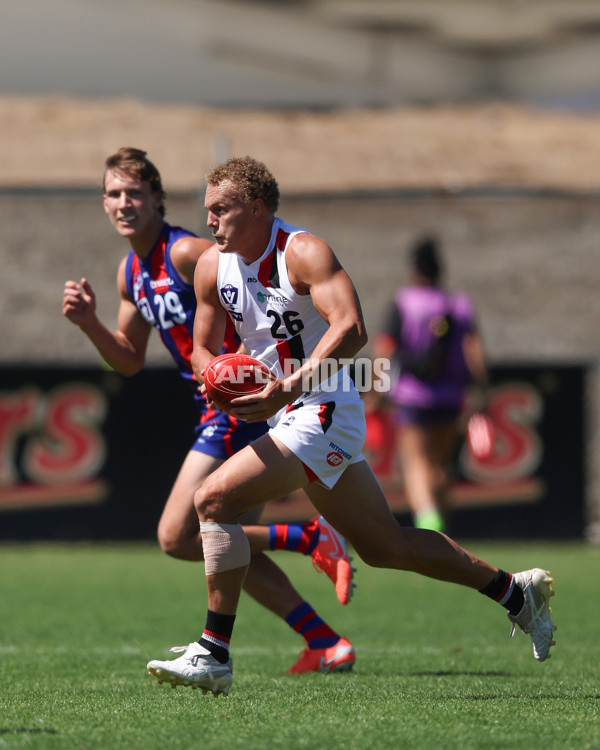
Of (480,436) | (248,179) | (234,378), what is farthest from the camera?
(480,436)

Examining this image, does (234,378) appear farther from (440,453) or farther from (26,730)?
(440,453)

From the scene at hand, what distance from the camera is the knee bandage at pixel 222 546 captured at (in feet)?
16.4

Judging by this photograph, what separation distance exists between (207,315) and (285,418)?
1.95 ft

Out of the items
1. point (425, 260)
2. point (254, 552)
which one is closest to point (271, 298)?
point (254, 552)

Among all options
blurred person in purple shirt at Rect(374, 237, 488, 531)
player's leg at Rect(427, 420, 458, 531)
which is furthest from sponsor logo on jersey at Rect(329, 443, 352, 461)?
player's leg at Rect(427, 420, 458, 531)

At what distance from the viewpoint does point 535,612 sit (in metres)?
5.41

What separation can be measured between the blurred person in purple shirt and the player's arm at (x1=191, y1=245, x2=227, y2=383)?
4824 millimetres

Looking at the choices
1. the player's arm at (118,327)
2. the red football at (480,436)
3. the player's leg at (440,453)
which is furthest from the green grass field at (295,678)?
the player's arm at (118,327)

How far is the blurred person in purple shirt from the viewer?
10.2 m

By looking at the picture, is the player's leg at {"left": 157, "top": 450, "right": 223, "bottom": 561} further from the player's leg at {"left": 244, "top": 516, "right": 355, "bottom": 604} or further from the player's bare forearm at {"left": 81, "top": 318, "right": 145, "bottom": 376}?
the player's bare forearm at {"left": 81, "top": 318, "right": 145, "bottom": 376}

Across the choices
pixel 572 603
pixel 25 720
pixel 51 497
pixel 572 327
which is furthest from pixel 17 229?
pixel 25 720

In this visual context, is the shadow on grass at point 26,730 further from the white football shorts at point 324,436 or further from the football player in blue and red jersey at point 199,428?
the football player in blue and red jersey at point 199,428

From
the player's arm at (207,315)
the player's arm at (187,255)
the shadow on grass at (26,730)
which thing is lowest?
the shadow on grass at (26,730)

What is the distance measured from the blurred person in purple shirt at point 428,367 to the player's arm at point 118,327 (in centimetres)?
393
